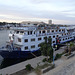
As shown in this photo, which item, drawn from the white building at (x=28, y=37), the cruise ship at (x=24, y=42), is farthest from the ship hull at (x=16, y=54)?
the white building at (x=28, y=37)

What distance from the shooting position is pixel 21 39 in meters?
22.2

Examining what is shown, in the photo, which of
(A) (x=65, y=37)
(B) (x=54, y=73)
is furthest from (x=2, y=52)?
(A) (x=65, y=37)

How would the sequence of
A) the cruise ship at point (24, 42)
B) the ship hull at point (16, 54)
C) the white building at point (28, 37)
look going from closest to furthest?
the ship hull at point (16, 54), the cruise ship at point (24, 42), the white building at point (28, 37)

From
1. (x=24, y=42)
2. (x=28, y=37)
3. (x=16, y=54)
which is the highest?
(x=28, y=37)

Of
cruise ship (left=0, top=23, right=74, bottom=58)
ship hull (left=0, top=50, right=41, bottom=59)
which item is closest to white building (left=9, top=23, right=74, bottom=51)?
cruise ship (left=0, top=23, right=74, bottom=58)

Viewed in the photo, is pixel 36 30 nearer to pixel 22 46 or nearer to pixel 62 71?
pixel 22 46

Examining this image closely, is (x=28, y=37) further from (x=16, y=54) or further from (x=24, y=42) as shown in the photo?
(x=16, y=54)

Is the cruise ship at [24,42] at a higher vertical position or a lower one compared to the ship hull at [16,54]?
higher

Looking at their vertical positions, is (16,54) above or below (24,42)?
below

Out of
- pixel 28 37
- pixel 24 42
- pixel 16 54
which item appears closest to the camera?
pixel 16 54

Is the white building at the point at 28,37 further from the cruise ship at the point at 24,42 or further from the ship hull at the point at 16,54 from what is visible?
the ship hull at the point at 16,54

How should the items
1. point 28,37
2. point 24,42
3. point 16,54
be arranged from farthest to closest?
point 28,37 < point 24,42 < point 16,54

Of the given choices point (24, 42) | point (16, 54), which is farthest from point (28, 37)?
point (16, 54)

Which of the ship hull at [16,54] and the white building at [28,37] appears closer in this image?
the ship hull at [16,54]
